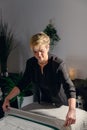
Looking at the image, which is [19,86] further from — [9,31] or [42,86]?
[9,31]

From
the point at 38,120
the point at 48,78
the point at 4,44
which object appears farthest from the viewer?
the point at 4,44

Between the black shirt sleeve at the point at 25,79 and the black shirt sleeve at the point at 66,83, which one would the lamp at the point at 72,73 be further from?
the black shirt sleeve at the point at 66,83

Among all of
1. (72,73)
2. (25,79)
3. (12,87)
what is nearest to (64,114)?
(25,79)

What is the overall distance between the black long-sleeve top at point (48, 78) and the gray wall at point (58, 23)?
3.20 feet

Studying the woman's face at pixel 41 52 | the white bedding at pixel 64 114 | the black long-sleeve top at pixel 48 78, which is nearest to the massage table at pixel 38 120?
the white bedding at pixel 64 114

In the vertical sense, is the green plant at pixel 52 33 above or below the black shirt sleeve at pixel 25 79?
above

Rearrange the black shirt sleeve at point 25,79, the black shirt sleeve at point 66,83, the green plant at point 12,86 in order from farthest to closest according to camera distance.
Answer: the green plant at point 12,86 < the black shirt sleeve at point 25,79 < the black shirt sleeve at point 66,83

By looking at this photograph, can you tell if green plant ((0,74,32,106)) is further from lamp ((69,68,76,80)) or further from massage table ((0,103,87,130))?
massage table ((0,103,87,130))

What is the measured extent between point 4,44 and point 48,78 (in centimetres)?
147

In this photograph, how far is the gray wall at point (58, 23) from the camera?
2.90 meters

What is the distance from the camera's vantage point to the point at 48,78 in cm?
206

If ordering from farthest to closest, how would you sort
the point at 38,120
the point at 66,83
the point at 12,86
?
the point at 12,86, the point at 66,83, the point at 38,120

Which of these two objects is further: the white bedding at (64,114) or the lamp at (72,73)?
the lamp at (72,73)

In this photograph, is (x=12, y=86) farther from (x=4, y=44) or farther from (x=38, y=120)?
(x=38, y=120)
